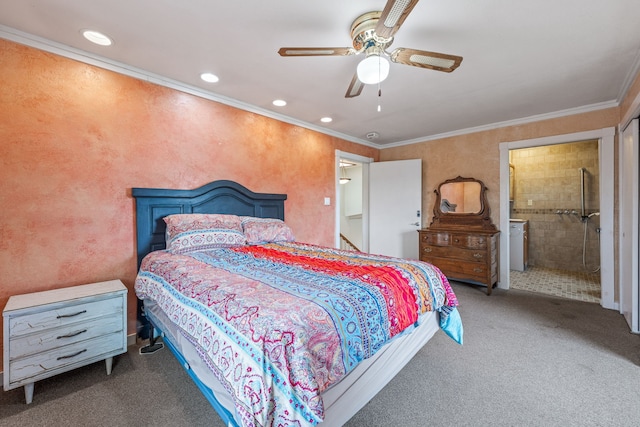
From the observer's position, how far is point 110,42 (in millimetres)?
2006

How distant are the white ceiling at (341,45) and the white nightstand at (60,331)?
6.06 feet

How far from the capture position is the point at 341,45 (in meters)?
2.05

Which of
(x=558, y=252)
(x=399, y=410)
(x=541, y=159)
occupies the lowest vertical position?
(x=399, y=410)

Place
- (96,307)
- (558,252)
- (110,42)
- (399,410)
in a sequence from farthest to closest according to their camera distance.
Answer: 1. (558,252)
2. (110,42)
3. (96,307)
4. (399,410)

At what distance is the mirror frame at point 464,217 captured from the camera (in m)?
3.99

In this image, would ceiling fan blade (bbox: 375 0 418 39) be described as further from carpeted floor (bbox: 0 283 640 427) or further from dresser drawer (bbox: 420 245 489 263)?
dresser drawer (bbox: 420 245 489 263)

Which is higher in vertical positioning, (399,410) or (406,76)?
(406,76)

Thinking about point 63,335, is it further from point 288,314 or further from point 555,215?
point 555,215

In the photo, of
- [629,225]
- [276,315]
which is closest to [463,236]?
[629,225]

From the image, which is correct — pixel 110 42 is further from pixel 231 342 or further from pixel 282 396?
pixel 282 396

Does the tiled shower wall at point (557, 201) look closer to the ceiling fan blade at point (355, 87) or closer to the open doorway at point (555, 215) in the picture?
the open doorway at point (555, 215)

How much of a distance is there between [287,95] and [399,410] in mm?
2926

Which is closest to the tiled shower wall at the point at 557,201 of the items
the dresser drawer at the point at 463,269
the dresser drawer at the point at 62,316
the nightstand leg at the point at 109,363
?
the dresser drawer at the point at 463,269

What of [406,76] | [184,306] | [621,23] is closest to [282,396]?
[184,306]
